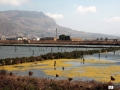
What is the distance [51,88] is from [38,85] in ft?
3.50

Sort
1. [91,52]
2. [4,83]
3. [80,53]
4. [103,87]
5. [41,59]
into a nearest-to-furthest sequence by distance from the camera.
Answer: [103,87], [4,83], [41,59], [80,53], [91,52]

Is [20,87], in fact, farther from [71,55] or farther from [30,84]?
[71,55]

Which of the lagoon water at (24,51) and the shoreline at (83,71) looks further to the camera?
the lagoon water at (24,51)

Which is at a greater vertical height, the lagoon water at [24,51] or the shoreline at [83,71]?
the shoreline at [83,71]

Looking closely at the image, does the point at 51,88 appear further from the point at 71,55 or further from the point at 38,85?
Answer: the point at 71,55

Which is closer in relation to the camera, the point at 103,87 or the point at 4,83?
the point at 103,87

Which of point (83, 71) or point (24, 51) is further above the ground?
point (83, 71)

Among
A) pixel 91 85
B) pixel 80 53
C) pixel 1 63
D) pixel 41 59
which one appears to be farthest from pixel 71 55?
pixel 91 85

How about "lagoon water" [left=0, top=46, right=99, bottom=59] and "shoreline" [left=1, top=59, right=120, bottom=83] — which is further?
"lagoon water" [left=0, top=46, right=99, bottom=59]

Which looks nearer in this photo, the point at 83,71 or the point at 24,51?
the point at 83,71

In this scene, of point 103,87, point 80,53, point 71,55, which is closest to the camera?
point 103,87

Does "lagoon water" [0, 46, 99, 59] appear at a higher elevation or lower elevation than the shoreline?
lower

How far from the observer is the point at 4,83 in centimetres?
1773

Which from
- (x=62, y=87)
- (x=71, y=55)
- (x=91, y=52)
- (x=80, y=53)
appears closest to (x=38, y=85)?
(x=62, y=87)
